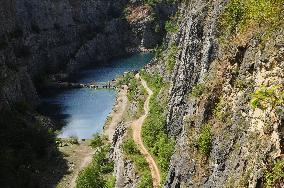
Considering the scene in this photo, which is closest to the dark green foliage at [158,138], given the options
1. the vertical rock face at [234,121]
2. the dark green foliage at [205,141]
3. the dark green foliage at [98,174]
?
the dark green foliage at [98,174]

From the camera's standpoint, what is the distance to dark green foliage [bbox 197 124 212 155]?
3512cm

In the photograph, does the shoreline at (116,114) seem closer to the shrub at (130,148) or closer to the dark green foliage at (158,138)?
the dark green foliage at (158,138)

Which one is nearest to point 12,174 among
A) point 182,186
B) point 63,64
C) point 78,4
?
point 182,186

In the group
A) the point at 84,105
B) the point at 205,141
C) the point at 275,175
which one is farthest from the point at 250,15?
the point at 84,105

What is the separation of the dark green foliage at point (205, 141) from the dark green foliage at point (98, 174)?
31.2m

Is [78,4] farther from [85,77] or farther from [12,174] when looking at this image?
[12,174]

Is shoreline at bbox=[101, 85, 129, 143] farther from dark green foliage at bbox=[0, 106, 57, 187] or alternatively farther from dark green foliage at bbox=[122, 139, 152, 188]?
dark green foliage at bbox=[122, 139, 152, 188]

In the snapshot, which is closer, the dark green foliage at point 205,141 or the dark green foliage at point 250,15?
the dark green foliage at point 250,15

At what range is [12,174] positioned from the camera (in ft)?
264

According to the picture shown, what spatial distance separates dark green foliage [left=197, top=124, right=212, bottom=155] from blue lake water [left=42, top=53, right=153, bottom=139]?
69.3 meters

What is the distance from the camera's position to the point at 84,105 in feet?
414

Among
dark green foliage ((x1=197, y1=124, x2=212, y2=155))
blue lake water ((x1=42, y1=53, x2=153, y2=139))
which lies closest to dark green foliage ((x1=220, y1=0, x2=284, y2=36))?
dark green foliage ((x1=197, y1=124, x2=212, y2=155))

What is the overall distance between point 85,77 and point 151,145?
94622 millimetres

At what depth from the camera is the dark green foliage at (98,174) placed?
6838 centimetres
